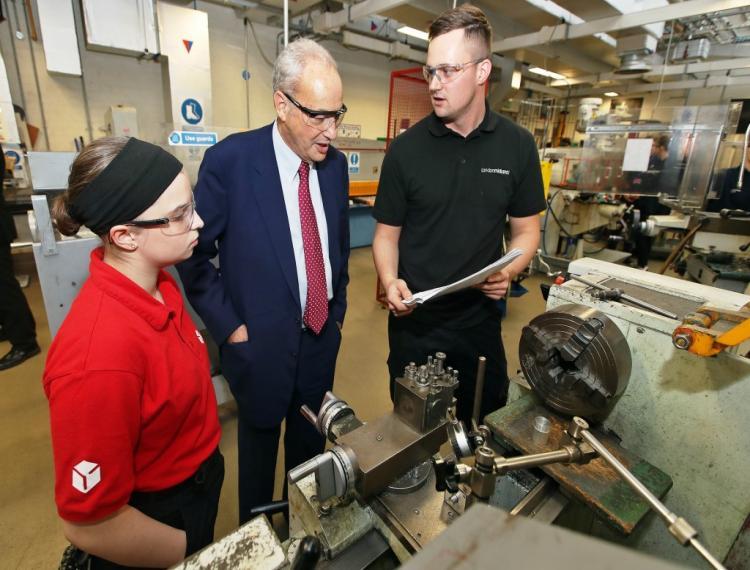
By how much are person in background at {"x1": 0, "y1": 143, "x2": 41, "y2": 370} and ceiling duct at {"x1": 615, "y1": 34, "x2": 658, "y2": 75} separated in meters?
5.10

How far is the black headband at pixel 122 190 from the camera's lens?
67 centimetres

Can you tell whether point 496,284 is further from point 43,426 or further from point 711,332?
point 43,426

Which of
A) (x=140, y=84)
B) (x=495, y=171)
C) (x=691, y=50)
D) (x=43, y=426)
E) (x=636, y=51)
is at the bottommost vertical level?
(x=43, y=426)

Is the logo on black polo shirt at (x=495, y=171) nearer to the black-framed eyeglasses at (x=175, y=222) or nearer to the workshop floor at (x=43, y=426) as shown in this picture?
the black-framed eyeglasses at (x=175, y=222)

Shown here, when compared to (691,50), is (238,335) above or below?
below

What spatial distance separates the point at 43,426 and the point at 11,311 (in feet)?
2.71

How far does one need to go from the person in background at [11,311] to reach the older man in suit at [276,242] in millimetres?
1939

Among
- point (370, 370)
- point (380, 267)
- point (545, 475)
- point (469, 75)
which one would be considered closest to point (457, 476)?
point (545, 475)

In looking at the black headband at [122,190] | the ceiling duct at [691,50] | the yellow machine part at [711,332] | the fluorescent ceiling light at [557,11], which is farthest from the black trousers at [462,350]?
the ceiling duct at [691,50]

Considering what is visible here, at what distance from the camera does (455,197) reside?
1.26 meters

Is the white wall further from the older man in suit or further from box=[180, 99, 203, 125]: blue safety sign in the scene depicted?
the older man in suit

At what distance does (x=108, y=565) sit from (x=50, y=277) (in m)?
0.97

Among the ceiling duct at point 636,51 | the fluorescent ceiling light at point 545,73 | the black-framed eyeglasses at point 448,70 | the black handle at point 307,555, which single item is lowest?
the black handle at point 307,555

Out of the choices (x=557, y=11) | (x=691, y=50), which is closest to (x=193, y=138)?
(x=557, y=11)
